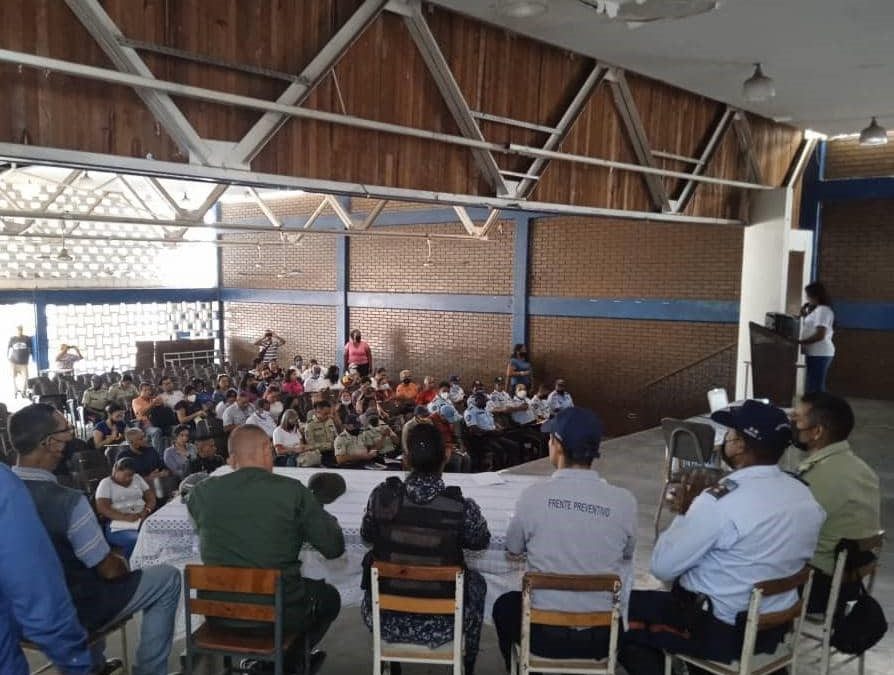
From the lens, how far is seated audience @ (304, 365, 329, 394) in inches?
508

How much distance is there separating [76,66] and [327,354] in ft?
47.9

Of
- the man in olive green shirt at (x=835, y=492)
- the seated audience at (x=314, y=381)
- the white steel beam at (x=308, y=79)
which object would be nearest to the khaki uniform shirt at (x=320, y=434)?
the seated audience at (x=314, y=381)

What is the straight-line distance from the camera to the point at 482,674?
12.4 feet

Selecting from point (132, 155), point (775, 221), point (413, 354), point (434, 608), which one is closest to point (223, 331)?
point (413, 354)

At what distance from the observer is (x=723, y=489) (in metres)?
2.68

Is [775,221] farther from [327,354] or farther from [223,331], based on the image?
[223,331]

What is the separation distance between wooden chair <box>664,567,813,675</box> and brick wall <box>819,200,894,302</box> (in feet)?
33.2

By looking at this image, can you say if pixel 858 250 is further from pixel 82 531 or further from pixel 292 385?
pixel 82 531

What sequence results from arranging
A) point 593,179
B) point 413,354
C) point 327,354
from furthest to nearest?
point 327,354 → point 413,354 → point 593,179

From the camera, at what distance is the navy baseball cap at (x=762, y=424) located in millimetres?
2723

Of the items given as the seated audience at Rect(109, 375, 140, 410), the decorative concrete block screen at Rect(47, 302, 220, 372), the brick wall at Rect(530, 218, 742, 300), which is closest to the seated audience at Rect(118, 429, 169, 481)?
the seated audience at Rect(109, 375, 140, 410)

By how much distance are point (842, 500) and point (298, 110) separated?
3.65 m

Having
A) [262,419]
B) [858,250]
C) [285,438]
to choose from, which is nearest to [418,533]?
[285,438]

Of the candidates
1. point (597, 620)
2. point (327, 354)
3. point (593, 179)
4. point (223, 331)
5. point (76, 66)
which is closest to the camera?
point (597, 620)
